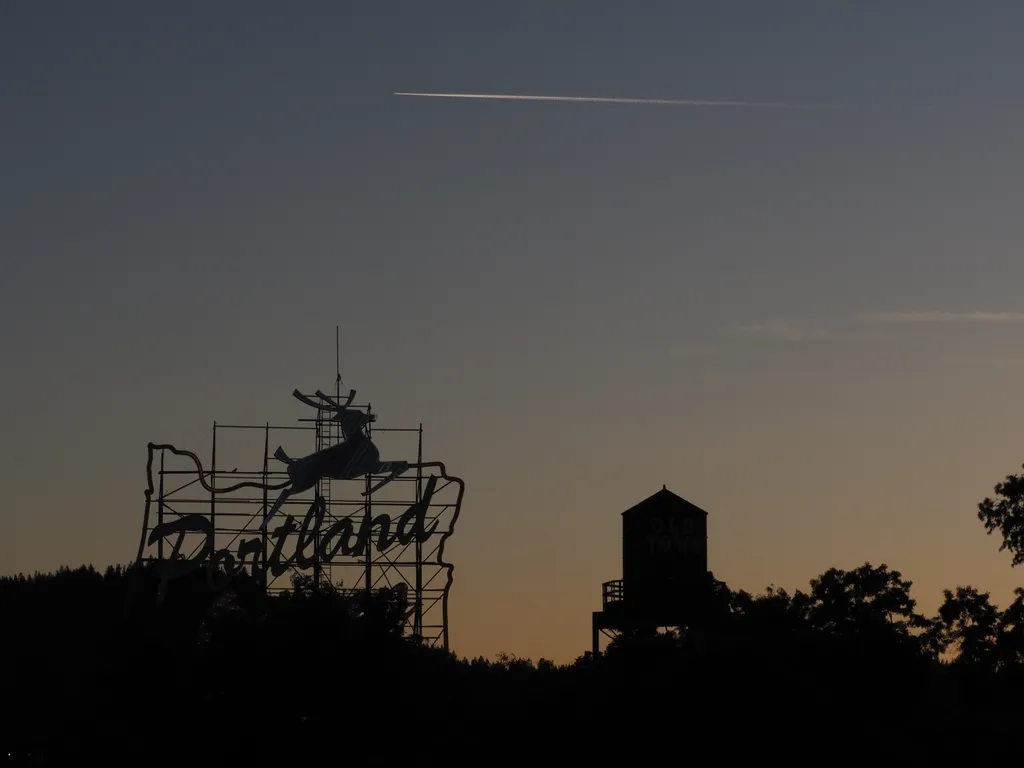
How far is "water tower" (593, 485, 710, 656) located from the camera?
77.1 meters

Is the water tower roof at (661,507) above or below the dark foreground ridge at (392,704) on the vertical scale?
above

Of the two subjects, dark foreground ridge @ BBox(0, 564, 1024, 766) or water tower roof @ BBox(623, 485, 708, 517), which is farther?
water tower roof @ BBox(623, 485, 708, 517)

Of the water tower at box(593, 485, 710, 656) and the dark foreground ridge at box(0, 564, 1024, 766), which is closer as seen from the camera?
the dark foreground ridge at box(0, 564, 1024, 766)

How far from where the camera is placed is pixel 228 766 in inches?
2125

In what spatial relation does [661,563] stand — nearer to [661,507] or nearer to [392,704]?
[661,507]

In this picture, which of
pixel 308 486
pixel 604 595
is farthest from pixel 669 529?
pixel 308 486

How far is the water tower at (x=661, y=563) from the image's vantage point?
3034 inches

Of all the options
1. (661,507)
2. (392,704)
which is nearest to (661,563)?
(661,507)

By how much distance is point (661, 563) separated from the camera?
77.4 metres

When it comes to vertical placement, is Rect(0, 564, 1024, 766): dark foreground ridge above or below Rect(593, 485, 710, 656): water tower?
below

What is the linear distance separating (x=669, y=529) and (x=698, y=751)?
22.4m

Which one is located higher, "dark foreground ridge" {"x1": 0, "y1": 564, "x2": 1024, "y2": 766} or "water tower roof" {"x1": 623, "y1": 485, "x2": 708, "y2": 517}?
"water tower roof" {"x1": 623, "y1": 485, "x2": 708, "y2": 517}

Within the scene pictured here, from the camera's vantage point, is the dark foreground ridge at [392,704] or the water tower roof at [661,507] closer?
the dark foreground ridge at [392,704]

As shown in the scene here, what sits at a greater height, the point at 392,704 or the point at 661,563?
the point at 661,563
